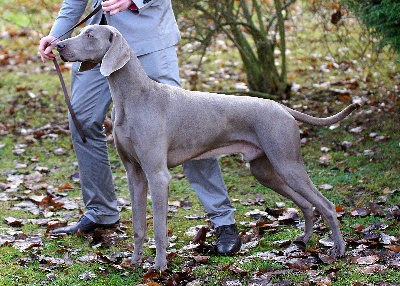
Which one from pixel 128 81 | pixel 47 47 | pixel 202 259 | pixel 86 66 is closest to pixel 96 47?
pixel 128 81

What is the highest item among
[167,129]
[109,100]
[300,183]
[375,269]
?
[109,100]

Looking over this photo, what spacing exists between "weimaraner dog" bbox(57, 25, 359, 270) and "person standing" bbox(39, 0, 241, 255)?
349mm

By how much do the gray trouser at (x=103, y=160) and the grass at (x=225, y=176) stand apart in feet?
0.99

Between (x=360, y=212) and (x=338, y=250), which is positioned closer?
(x=338, y=250)

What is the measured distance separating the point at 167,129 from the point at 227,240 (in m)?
1.02

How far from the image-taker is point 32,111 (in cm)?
989

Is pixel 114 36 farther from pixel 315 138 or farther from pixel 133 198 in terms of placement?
pixel 315 138

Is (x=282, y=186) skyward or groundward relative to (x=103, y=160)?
groundward

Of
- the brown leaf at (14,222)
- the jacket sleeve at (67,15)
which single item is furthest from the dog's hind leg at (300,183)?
the brown leaf at (14,222)

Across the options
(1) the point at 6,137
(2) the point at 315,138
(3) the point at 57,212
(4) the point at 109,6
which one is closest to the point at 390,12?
(2) the point at 315,138

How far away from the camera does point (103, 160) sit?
17.9 ft

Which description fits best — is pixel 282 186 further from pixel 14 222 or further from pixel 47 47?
pixel 14 222

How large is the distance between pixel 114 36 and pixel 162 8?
0.72 metres

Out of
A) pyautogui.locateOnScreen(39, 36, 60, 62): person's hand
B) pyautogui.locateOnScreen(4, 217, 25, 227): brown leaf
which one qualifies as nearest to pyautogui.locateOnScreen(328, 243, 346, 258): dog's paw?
pyautogui.locateOnScreen(39, 36, 60, 62): person's hand
